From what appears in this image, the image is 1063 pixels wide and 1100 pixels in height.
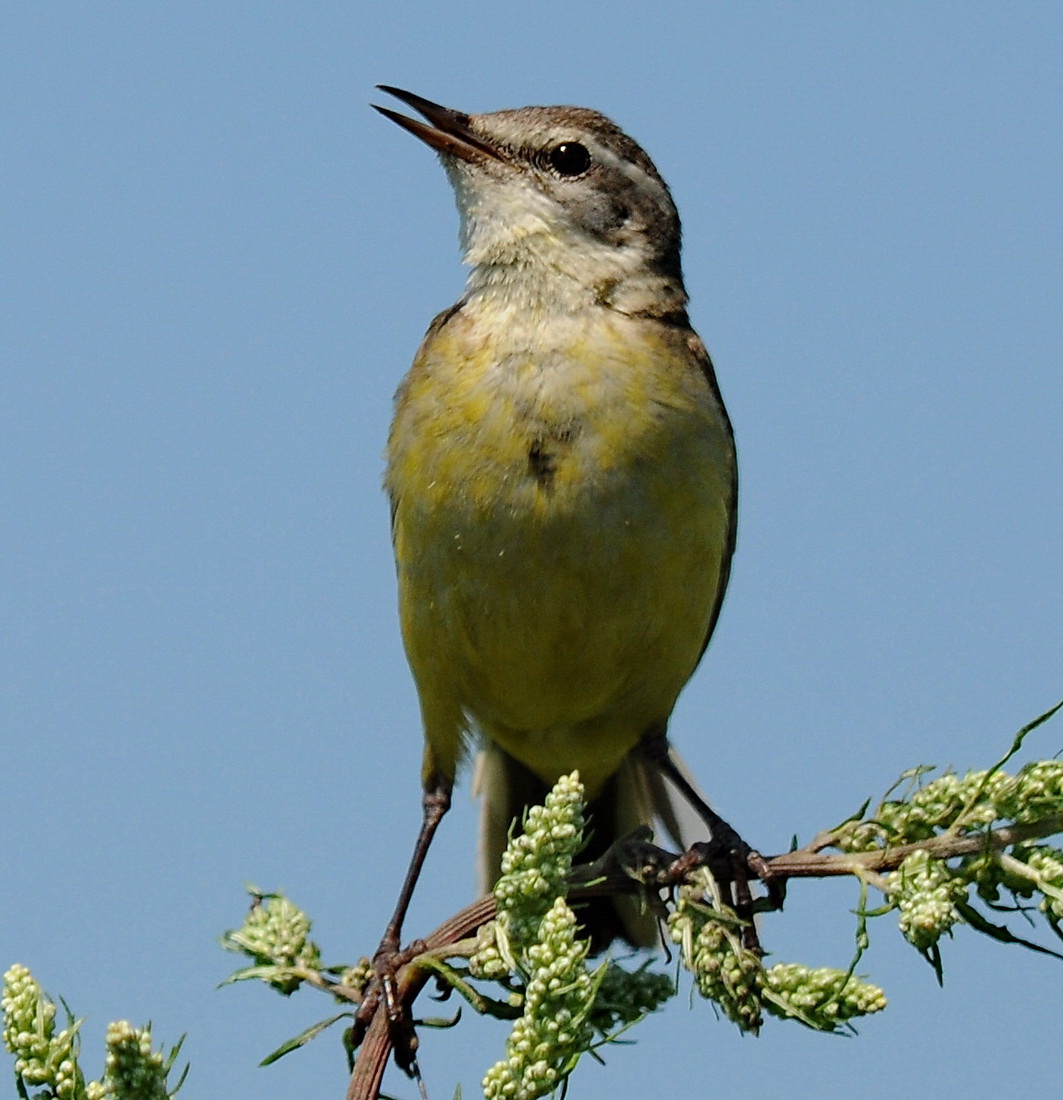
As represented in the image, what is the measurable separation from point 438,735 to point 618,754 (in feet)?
2.41

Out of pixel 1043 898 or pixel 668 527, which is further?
pixel 668 527

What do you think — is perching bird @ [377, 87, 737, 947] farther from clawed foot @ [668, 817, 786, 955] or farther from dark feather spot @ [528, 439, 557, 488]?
clawed foot @ [668, 817, 786, 955]

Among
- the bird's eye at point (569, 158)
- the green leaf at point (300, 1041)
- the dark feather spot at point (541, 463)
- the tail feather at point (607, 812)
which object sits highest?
the bird's eye at point (569, 158)

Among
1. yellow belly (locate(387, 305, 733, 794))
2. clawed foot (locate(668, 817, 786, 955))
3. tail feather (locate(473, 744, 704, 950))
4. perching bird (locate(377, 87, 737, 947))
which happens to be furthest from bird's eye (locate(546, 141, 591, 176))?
clawed foot (locate(668, 817, 786, 955))

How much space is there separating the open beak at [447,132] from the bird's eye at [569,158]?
23 centimetres

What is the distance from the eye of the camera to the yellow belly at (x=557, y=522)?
566 cm

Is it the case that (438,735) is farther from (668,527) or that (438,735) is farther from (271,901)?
(271,901)

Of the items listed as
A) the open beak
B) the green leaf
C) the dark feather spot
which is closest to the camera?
the green leaf

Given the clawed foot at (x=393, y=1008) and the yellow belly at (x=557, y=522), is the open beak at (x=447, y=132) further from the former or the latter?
the clawed foot at (x=393, y=1008)

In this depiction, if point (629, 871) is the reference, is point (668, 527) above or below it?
above

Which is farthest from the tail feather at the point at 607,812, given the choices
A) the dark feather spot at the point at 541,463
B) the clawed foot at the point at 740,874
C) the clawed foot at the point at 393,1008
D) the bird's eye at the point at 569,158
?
the bird's eye at the point at 569,158

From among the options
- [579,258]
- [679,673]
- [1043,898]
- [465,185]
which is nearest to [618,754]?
[679,673]

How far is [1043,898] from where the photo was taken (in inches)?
105

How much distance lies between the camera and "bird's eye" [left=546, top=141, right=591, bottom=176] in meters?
6.71
